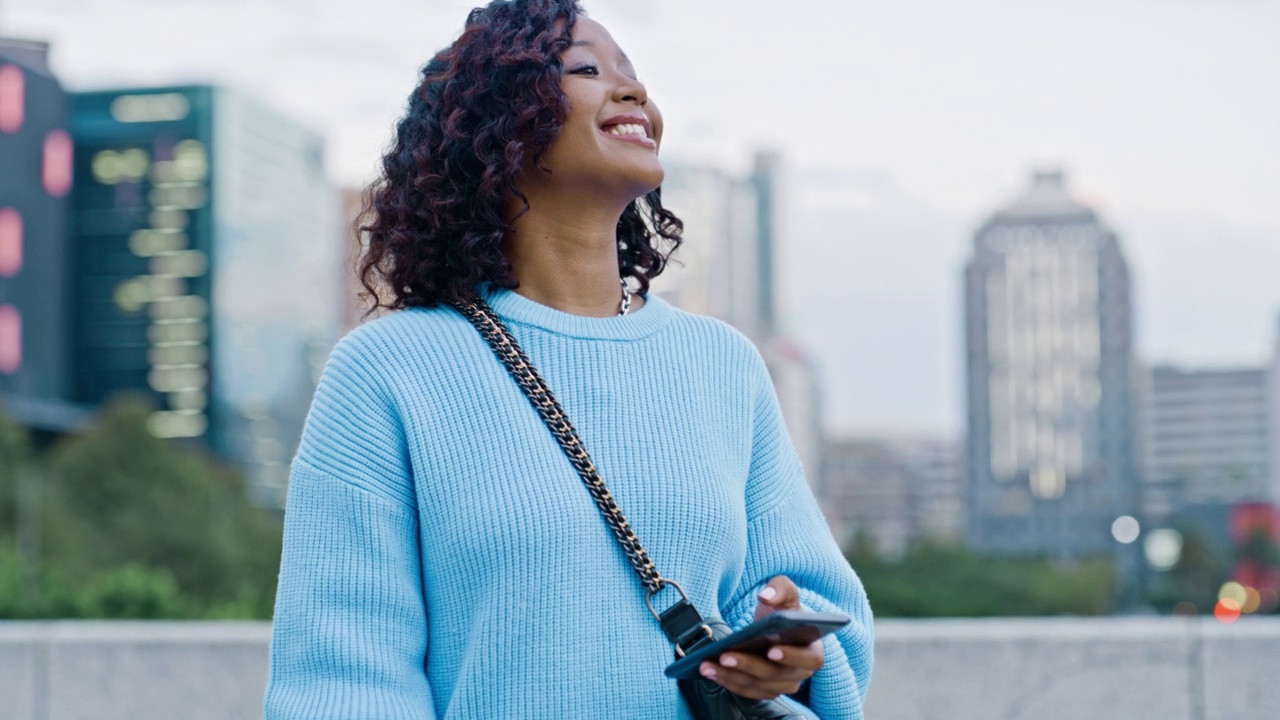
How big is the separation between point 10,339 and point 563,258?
70587 mm

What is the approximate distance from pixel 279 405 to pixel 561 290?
340 feet

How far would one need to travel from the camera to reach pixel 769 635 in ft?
5.82

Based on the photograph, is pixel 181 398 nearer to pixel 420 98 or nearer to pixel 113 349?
pixel 113 349

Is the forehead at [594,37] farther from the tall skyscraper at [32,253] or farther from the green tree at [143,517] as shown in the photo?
the tall skyscraper at [32,253]

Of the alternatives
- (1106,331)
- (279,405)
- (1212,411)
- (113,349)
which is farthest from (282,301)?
(1212,411)

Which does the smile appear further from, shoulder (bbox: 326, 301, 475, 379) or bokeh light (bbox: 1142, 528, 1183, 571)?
bokeh light (bbox: 1142, 528, 1183, 571)

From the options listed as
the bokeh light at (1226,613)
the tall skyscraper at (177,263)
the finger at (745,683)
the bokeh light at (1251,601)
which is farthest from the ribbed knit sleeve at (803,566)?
the tall skyscraper at (177,263)

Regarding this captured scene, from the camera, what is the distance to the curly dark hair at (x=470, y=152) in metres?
2.14

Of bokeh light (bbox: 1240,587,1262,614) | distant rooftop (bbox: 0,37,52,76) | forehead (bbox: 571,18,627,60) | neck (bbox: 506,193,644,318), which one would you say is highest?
distant rooftop (bbox: 0,37,52,76)


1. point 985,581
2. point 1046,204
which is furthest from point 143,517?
point 1046,204

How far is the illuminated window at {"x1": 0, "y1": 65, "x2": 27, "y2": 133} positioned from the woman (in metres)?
50.9

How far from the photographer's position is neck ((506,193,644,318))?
220 cm

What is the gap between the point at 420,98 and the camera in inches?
89.5

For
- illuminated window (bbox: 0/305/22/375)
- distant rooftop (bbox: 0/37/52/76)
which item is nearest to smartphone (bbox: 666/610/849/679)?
distant rooftop (bbox: 0/37/52/76)
